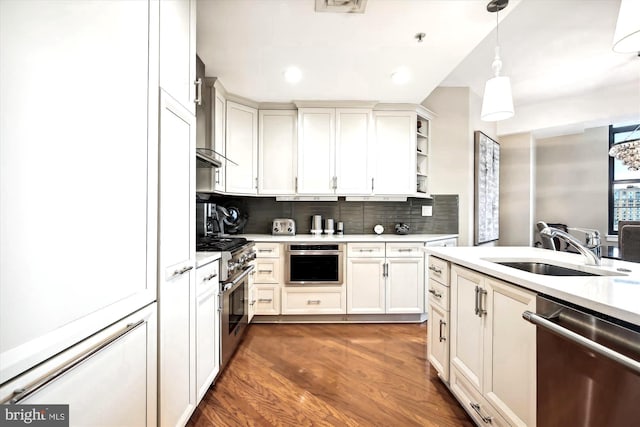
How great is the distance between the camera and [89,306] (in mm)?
837

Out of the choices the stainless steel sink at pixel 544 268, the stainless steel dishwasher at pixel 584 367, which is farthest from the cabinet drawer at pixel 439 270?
the stainless steel dishwasher at pixel 584 367

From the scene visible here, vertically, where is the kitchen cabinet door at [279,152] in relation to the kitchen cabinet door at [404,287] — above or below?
above

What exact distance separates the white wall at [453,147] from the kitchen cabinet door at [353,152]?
3.30ft

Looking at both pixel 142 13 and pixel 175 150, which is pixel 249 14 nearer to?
pixel 142 13

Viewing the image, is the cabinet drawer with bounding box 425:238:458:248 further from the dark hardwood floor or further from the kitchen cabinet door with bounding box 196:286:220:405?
the kitchen cabinet door with bounding box 196:286:220:405

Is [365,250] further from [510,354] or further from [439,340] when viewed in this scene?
[510,354]

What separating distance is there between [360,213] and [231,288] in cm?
210

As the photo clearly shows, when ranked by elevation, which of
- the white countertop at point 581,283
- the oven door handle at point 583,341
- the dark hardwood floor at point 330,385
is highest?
the white countertop at point 581,283

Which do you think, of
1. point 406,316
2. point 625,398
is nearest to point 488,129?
point 406,316

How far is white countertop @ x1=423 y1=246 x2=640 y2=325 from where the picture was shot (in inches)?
33.3

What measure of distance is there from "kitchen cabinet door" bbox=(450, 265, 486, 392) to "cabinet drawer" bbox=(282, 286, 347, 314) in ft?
4.68

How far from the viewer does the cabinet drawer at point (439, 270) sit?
1.85 metres

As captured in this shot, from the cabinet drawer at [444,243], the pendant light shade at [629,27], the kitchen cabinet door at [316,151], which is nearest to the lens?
the pendant light shade at [629,27]

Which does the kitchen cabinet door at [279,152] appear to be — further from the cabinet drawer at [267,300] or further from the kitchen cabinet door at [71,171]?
the kitchen cabinet door at [71,171]
